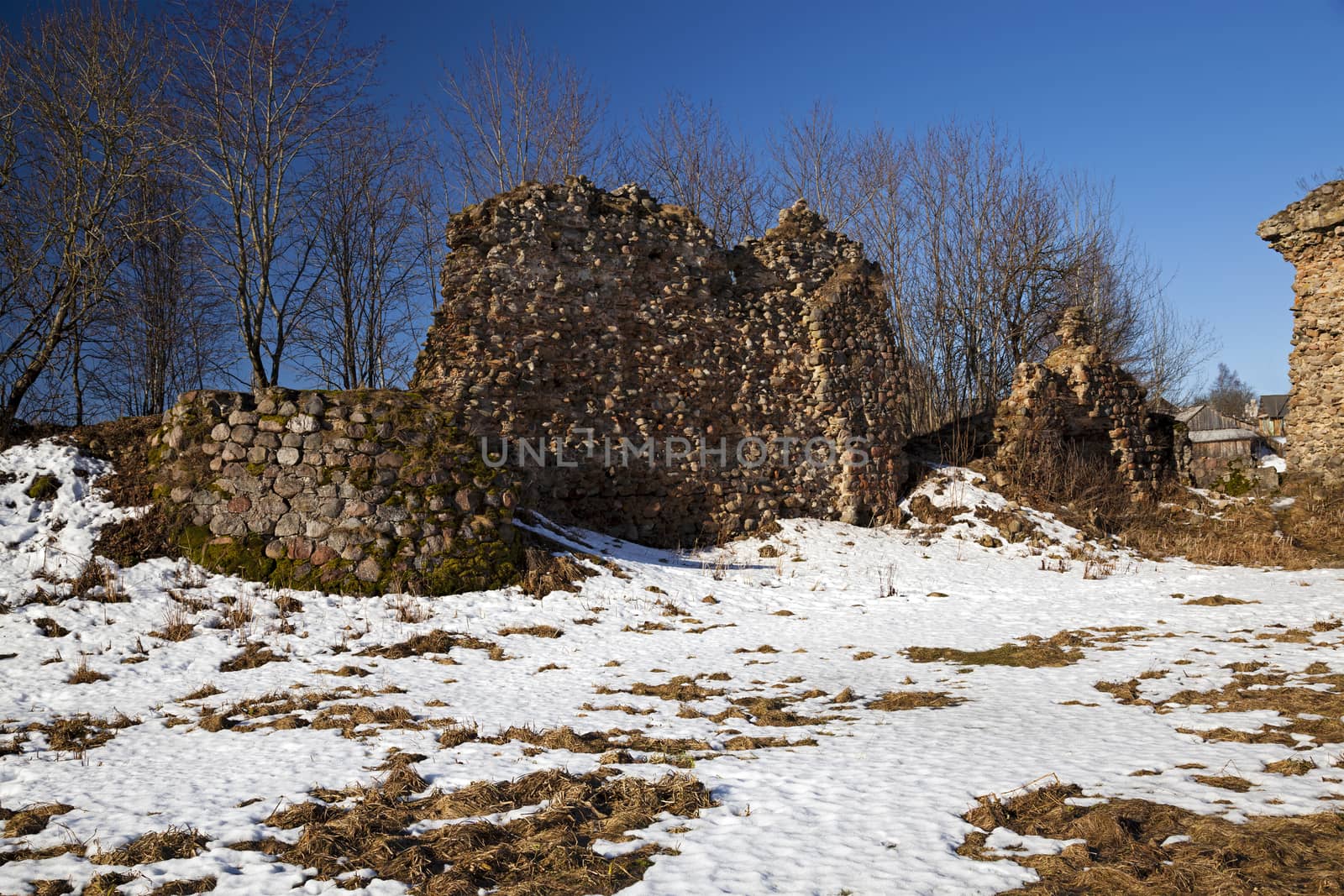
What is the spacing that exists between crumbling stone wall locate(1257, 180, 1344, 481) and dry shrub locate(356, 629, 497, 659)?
15.3 meters

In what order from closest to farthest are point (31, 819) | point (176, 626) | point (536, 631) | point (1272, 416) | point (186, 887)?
point (186, 887) → point (31, 819) → point (176, 626) → point (536, 631) → point (1272, 416)

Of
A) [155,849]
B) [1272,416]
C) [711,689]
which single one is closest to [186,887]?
[155,849]

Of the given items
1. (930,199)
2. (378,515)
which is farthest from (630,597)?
(930,199)

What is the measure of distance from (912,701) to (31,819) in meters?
4.65

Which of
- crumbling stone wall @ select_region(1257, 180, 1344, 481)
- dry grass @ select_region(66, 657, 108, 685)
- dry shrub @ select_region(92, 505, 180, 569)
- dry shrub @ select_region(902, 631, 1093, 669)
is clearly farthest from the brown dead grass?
crumbling stone wall @ select_region(1257, 180, 1344, 481)

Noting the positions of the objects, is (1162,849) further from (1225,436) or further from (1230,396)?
(1230,396)

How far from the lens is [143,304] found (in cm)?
1728

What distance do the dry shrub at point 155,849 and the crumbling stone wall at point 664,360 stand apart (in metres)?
6.78

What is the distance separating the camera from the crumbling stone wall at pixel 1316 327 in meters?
14.8

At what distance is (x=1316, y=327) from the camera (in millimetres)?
15094

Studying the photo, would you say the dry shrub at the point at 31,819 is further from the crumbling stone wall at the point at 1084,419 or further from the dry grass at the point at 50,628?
the crumbling stone wall at the point at 1084,419

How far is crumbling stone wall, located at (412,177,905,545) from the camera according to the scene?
1118cm

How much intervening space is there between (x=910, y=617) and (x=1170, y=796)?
523 centimetres

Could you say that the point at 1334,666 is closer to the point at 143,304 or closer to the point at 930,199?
the point at 930,199
